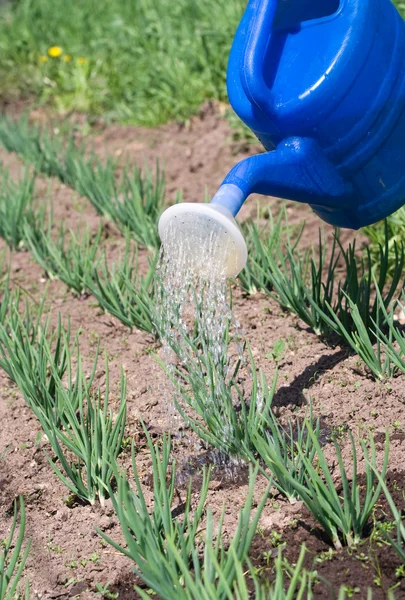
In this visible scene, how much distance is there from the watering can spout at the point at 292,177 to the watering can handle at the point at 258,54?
123mm

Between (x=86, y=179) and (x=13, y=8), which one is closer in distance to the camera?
(x=86, y=179)

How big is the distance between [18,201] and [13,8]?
358 centimetres

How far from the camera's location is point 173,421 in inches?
90.5

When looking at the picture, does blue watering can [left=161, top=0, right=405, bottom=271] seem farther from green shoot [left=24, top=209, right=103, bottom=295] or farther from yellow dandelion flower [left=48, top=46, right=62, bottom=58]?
yellow dandelion flower [left=48, top=46, right=62, bottom=58]

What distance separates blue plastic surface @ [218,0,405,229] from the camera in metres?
2.01

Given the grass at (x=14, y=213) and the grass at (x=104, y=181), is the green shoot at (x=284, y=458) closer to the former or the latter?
the grass at (x=104, y=181)

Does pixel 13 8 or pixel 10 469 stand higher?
pixel 13 8

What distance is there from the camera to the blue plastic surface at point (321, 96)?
2.01 metres

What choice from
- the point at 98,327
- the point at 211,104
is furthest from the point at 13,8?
the point at 98,327

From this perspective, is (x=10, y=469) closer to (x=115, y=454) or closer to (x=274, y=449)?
(x=115, y=454)

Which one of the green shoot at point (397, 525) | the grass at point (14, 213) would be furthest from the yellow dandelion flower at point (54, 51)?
the green shoot at point (397, 525)

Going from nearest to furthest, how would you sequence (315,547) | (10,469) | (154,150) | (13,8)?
1. (315,547)
2. (10,469)
3. (154,150)
4. (13,8)

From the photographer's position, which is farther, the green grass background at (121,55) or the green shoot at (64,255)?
the green grass background at (121,55)

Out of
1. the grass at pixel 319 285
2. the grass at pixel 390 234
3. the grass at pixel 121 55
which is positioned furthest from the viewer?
the grass at pixel 121 55
